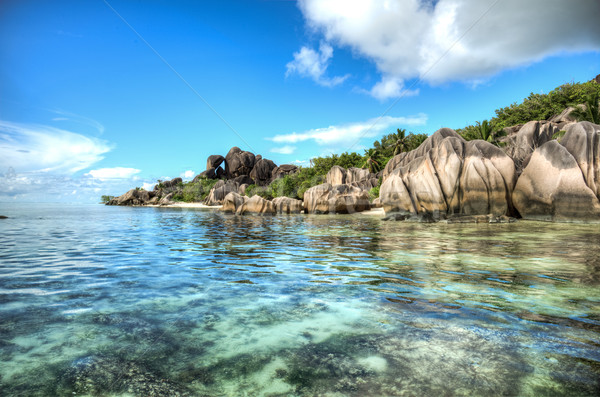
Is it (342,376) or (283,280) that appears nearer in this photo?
(342,376)

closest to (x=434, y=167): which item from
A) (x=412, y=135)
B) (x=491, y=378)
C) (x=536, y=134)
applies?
(x=536, y=134)

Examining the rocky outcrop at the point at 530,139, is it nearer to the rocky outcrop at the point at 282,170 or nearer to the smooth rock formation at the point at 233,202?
the smooth rock formation at the point at 233,202

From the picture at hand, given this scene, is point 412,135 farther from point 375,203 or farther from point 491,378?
point 491,378

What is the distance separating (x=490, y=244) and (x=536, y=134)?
1957cm

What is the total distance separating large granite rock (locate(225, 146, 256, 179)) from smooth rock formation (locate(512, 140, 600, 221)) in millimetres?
67987

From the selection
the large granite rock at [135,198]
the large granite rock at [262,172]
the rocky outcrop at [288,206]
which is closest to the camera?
the rocky outcrop at [288,206]

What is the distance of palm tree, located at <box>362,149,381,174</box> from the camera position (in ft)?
157

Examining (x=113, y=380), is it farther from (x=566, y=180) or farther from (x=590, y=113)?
(x=590, y=113)

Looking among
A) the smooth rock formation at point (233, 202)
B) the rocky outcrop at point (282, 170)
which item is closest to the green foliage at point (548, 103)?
the smooth rock formation at point (233, 202)

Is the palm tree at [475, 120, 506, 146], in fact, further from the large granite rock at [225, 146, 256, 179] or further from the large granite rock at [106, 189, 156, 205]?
the large granite rock at [106, 189, 156, 205]

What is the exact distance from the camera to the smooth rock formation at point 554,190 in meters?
16.3

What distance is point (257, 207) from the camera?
3080cm

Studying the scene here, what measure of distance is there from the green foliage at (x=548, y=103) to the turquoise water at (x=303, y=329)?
124ft

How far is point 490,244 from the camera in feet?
31.6
